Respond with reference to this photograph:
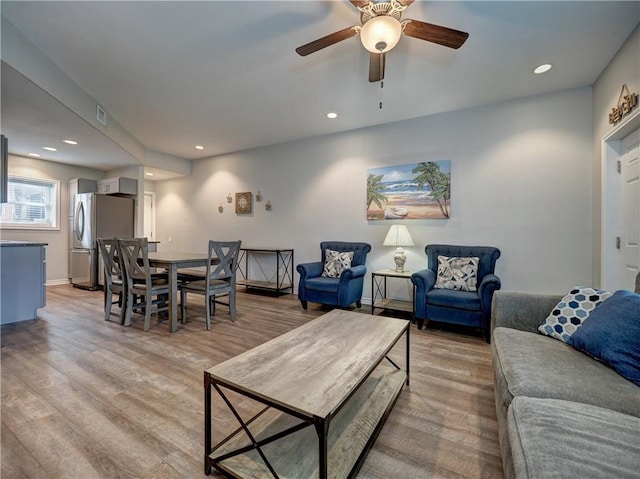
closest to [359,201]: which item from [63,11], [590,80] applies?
[590,80]

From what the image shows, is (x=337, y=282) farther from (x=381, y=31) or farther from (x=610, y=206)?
(x=610, y=206)

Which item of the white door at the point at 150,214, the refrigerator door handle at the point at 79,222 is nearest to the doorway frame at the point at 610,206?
the refrigerator door handle at the point at 79,222

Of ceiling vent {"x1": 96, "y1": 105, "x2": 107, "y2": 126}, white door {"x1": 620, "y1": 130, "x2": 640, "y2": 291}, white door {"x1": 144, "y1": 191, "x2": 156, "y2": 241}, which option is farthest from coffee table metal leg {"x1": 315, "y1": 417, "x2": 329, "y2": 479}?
white door {"x1": 144, "y1": 191, "x2": 156, "y2": 241}

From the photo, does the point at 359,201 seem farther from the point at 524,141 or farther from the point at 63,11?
the point at 63,11

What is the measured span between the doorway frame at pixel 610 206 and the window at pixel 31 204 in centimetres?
845

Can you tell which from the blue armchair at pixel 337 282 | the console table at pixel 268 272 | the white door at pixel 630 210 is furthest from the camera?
the console table at pixel 268 272

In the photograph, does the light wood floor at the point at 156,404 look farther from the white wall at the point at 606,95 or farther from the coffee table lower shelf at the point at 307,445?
the white wall at the point at 606,95

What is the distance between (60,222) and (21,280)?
3.07 meters

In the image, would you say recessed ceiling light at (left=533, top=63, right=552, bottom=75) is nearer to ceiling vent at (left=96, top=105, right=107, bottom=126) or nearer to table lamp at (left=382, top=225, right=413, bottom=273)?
table lamp at (left=382, top=225, right=413, bottom=273)

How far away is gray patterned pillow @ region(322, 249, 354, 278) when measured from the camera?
409cm

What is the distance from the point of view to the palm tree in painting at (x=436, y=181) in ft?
12.5

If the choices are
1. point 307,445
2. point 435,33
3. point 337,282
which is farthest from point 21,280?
point 435,33

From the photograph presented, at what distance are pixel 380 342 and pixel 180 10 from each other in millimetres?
2674

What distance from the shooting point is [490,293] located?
2.86 metres
